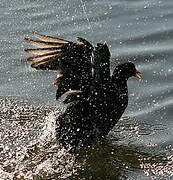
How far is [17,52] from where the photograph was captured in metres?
9.55

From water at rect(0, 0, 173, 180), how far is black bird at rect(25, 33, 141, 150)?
0.24 metres

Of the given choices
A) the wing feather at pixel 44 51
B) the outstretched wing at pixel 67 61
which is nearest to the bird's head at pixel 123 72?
the outstretched wing at pixel 67 61

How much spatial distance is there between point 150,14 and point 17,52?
7.42 feet

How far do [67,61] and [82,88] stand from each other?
30 centimetres

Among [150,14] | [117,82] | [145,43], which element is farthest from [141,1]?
[117,82]

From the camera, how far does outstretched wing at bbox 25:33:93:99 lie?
6711 millimetres

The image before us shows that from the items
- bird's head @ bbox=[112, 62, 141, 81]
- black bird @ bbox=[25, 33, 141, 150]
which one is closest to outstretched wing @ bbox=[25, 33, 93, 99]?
black bird @ bbox=[25, 33, 141, 150]

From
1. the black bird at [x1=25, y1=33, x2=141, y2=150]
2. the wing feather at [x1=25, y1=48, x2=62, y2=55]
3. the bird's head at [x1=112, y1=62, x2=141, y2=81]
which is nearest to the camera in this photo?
the black bird at [x1=25, y1=33, x2=141, y2=150]

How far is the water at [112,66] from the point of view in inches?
265

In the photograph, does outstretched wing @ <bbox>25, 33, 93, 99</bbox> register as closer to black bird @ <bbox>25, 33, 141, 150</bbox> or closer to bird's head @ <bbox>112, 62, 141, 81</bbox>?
black bird @ <bbox>25, 33, 141, 150</bbox>

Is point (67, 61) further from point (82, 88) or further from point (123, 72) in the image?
point (123, 72)

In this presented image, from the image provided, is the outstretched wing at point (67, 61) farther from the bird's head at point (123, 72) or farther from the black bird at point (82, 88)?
the bird's head at point (123, 72)

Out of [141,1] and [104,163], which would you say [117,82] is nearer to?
[104,163]

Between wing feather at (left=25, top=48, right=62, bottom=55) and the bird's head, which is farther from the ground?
wing feather at (left=25, top=48, right=62, bottom=55)
